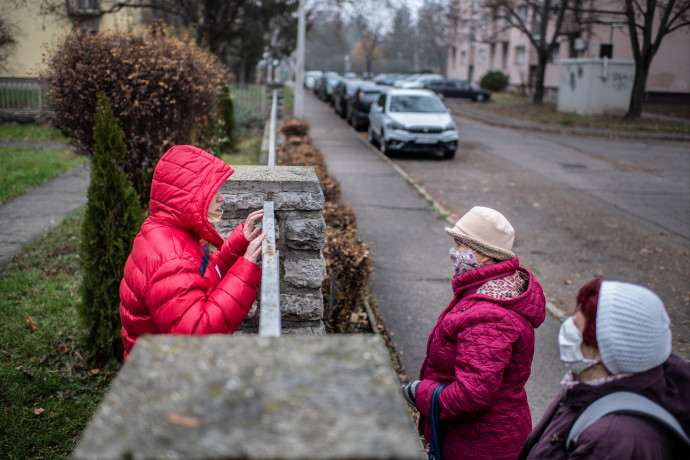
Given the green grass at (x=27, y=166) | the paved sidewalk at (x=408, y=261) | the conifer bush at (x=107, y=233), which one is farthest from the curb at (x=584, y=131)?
the conifer bush at (x=107, y=233)

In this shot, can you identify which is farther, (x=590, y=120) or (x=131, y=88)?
(x=590, y=120)

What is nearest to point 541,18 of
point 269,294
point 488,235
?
point 488,235

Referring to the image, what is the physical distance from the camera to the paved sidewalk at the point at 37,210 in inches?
317

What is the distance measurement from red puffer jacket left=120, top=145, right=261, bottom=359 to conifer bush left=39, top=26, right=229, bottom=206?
5448 mm

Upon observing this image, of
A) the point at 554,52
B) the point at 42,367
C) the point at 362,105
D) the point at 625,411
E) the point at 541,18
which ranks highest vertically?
the point at 541,18

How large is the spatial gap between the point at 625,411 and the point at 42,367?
4361mm

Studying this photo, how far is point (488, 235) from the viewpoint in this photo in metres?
2.81

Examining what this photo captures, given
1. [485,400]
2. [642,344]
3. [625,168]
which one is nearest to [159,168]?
[485,400]

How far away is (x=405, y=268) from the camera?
7949 millimetres

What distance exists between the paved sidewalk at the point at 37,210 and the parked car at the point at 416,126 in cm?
863

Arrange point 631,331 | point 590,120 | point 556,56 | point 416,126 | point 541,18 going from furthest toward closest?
point 556,56, point 541,18, point 590,120, point 416,126, point 631,331

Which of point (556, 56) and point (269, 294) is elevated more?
point (556, 56)

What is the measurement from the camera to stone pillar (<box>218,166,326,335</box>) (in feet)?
12.2

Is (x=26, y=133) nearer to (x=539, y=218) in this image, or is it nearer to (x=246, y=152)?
(x=246, y=152)
